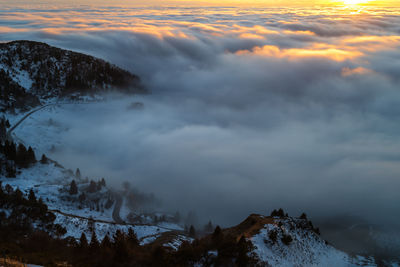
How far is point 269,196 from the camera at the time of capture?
19762cm

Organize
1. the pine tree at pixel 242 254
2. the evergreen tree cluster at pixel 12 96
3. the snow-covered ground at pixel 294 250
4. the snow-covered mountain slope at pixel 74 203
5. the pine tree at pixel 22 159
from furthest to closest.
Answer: the evergreen tree cluster at pixel 12 96, the pine tree at pixel 22 159, the snow-covered mountain slope at pixel 74 203, the snow-covered ground at pixel 294 250, the pine tree at pixel 242 254

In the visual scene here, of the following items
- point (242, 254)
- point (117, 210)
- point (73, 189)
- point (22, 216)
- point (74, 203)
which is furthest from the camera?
point (117, 210)

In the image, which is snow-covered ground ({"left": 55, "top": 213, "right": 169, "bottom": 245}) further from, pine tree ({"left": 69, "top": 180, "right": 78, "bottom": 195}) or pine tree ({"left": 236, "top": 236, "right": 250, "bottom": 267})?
pine tree ({"left": 236, "top": 236, "right": 250, "bottom": 267})

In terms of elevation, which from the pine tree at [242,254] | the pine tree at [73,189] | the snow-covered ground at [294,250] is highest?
the pine tree at [242,254]

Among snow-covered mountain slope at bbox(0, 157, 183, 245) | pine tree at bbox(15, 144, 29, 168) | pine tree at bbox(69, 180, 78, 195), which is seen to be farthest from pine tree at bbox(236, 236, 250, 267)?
pine tree at bbox(15, 144, 29, 168)

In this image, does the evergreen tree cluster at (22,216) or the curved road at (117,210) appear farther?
the curved road at (117,210)

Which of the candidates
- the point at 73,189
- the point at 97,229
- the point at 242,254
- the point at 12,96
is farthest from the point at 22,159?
the point at 242,254

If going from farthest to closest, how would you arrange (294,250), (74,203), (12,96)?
(12,96)
(74,203)
(294,250)

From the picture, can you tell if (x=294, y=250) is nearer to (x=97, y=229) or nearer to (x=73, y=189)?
(x=97, y=229)

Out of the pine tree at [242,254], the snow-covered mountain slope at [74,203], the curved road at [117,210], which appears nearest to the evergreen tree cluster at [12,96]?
the snow-covered mountain slope at [74,203]

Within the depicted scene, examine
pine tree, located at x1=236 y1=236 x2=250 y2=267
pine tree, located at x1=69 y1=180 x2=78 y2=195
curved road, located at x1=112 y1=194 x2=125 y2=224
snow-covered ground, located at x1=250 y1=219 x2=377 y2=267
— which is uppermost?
pine tree, located at x1=236 y1=236 x2=250 y2=267

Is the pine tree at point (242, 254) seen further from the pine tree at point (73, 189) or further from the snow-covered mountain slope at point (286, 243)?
the pine tree at point (73, 189)

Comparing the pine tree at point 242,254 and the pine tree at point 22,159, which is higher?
the pine tree at point 242,254

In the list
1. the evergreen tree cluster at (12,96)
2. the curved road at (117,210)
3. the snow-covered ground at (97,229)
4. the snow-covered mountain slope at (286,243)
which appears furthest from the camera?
the evergreen tree cluster at (12,96)
